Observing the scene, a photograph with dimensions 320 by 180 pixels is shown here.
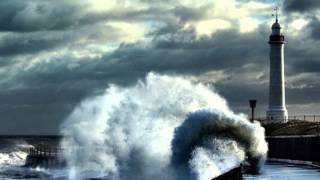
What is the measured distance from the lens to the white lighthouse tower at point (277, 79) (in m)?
71.0

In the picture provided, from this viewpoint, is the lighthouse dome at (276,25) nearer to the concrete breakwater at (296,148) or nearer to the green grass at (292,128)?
the green grass at (292,128)

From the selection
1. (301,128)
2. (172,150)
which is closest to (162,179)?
(172,150)

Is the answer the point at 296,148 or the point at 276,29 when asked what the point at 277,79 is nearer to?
the point at 276,29

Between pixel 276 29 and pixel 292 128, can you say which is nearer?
pixel 292 128

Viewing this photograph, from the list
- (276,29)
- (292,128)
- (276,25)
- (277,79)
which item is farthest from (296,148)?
(276,25)

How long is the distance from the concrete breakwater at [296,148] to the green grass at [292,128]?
5.79 m

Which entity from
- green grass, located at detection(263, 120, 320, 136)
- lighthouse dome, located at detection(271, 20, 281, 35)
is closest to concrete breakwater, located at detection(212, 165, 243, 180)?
green grass, located at detection(263, 120, 320, 136)

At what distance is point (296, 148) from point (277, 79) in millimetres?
25570

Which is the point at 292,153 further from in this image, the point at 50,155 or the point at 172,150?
the point at 50,155

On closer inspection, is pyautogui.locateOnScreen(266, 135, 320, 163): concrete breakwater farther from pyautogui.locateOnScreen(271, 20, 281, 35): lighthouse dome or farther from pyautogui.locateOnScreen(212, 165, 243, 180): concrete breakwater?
pyautogui.locateOnScreen(271, 20, 281, 35): lighthouse dome

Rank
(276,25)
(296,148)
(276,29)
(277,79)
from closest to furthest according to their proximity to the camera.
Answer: (296,148), (277,79), (276,29), (276,25)

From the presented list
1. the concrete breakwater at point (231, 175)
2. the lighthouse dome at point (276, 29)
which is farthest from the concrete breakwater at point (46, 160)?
the concrete breakwater at point (231, 175)

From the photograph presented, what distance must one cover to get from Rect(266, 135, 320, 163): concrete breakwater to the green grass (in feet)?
19.0

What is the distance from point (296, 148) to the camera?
155ft
